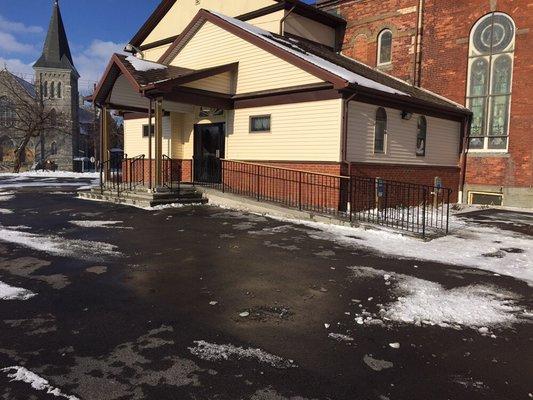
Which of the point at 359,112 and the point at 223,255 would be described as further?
the point at 359,112

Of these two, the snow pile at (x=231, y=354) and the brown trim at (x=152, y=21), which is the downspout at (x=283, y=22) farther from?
the snow pile at (x=231, y=354)

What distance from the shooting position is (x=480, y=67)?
731 inches

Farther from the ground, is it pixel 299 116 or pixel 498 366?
pixel 299 116

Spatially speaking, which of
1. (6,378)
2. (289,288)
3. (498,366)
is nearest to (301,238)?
(289,288)

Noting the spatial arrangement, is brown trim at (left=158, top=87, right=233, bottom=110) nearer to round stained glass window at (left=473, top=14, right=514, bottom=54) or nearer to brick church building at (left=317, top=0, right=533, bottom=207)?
brick church building at (left=317, top=0, right=533, bottom=207)

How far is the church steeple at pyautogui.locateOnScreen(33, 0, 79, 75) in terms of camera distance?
68.9 meters

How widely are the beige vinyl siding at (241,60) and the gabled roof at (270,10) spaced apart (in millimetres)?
3276

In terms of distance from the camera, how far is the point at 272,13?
18.7 metres

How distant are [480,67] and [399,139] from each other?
6302 mm

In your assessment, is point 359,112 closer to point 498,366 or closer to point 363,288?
point 363,288

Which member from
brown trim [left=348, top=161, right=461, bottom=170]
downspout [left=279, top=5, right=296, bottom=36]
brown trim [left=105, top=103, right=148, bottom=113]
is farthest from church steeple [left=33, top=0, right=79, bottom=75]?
brown trim [left=348, top=161, right=461, bottom=170]

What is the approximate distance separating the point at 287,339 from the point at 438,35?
61.5ft

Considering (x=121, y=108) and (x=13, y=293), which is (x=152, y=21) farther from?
(x=13, y=293)

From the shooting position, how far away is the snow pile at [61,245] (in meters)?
8.12
